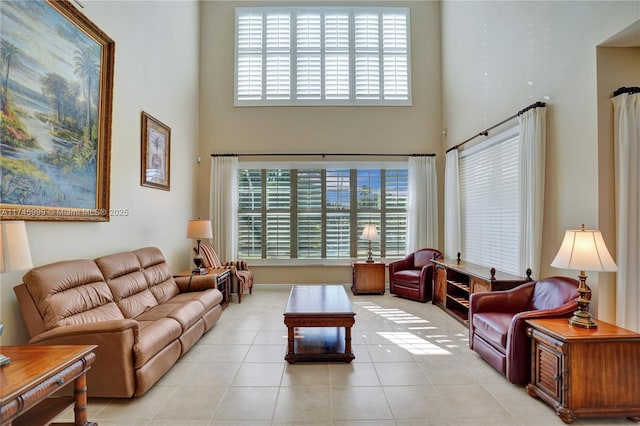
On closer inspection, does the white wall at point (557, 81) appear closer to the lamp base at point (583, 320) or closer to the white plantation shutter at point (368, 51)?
the lamp base at point (583, 320)

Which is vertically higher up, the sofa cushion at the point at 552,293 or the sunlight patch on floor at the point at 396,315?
the sofa cushion at the point at 552,293

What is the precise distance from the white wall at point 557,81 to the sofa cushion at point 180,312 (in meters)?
3.81

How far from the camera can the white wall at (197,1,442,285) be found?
654 centimetres

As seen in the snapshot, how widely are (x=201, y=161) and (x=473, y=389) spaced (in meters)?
5.93

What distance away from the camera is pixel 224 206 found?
632cm

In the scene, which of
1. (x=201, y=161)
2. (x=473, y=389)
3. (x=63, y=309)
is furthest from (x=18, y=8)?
(x=473, y=389)

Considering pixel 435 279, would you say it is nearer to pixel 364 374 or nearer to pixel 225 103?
pixel 364 374

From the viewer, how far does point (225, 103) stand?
6574 millimetres

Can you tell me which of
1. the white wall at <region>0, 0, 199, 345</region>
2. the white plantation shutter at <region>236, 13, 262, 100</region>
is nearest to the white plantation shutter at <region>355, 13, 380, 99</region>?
the white plantation shutter at <region>236, 13, 262, 100</region>

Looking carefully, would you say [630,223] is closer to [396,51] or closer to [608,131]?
[608,131]

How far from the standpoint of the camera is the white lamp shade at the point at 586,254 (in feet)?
7.73

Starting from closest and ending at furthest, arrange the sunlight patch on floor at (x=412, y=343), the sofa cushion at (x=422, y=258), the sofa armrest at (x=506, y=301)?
1. the sofa armrest at (x=506, y=301)
2. the sunlight patch on floor at (x=412, y=343)
3. the sofa cushion at (x=422, y=258)

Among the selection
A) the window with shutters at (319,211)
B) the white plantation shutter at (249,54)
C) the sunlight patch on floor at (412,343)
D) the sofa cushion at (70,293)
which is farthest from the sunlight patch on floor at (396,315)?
the white plantation shutter at (249,54)

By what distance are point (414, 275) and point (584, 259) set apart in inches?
131
